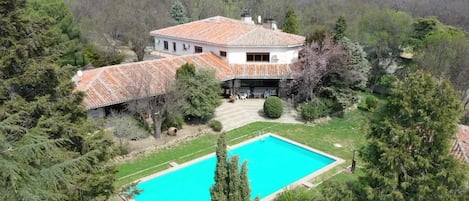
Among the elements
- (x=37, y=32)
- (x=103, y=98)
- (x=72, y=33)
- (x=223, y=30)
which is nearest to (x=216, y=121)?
(x=103, y=98)

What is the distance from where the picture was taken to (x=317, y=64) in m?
28.8

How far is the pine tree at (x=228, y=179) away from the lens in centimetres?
1270

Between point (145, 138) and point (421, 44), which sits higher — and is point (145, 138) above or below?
below

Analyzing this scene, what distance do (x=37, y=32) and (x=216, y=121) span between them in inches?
620

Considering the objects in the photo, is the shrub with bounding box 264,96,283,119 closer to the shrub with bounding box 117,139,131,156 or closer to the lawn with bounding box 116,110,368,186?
the lawn with bounding box 116,110,368,186

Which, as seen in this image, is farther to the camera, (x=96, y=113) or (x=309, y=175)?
(x=96, y=113)

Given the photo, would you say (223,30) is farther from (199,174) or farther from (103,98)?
(199,174)

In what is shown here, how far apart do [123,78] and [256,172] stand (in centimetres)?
1285

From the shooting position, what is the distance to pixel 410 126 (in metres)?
9.59

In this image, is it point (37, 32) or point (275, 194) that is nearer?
point (37, 32)

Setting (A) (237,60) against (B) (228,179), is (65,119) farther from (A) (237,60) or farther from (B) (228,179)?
(A) (237,60)

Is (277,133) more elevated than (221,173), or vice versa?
(221,173)

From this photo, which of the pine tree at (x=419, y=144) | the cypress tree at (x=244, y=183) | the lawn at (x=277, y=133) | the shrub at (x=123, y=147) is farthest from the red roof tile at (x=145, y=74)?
the pine tree at (x=419, y=144)

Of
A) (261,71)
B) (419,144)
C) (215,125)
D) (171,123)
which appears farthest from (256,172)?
(261,71)
